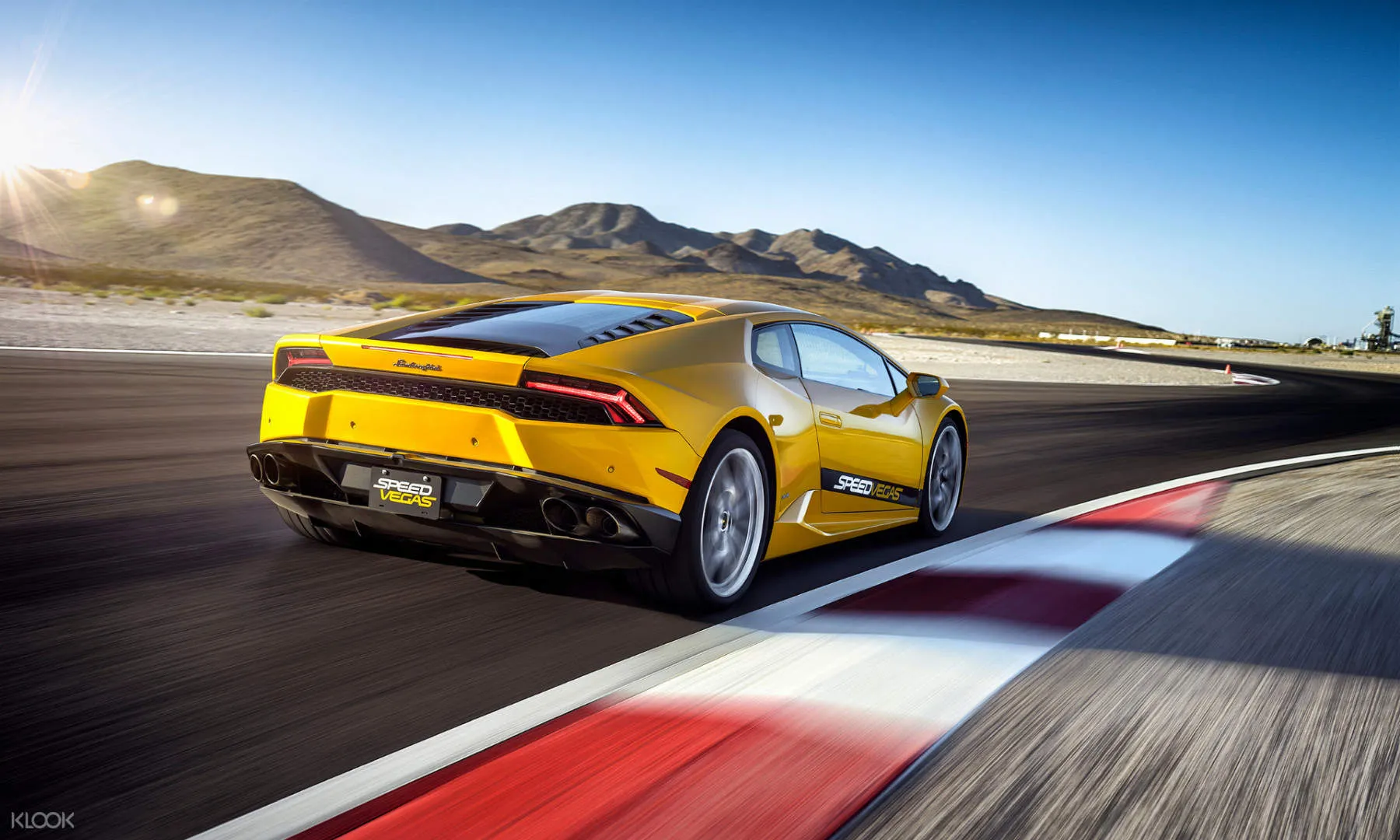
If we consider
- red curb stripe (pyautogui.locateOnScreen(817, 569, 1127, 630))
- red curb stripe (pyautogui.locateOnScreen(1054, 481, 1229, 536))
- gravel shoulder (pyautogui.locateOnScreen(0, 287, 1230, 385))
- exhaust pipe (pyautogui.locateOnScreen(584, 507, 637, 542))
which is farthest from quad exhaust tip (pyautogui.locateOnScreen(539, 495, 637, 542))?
gravel shoulder (pyautogui.locateOnScreen(0, 287, 1230, 385))

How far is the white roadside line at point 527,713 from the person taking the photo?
2682 millimetres

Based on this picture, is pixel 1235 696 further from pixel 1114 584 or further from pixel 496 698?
pixel 496 698

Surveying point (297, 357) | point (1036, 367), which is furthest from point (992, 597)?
point (1036, 367)

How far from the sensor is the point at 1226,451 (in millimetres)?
12422

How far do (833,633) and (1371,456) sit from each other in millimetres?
10353

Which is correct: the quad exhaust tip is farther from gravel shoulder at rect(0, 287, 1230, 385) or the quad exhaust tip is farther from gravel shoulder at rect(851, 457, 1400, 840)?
gravel shoulder at rect(0, 287, 1230, 385)

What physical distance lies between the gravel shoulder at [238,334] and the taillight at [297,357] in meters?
14.3

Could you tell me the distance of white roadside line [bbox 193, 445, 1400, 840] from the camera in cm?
268

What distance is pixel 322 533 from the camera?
5.29 metres

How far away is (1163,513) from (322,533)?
18.3ft

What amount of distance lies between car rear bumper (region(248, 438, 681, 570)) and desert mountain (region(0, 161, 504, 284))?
12679 cm

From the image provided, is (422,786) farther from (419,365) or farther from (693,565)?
(419,365)

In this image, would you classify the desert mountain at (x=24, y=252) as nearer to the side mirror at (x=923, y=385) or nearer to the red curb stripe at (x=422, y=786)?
the side mirror at (x=923, y=385)

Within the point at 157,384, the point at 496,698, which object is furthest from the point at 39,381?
the point at 496,698
